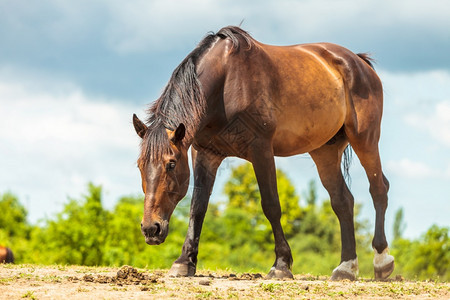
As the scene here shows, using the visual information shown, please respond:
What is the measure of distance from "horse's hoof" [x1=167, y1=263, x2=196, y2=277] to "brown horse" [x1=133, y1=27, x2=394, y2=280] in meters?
0.01

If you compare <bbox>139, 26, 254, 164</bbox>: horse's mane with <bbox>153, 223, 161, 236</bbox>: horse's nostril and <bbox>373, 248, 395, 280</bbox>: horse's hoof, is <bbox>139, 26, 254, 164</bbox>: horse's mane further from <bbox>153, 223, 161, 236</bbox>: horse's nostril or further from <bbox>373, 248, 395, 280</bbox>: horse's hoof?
<bbox>373, 248, 395, 280</bbox>: horse's hoof

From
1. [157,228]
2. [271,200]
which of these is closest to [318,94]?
[271,200]

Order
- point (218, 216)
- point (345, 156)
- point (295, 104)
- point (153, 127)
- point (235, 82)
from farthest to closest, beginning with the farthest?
1. point (218, 216)
2. point (345, 156)
3. point (295, 104)
4. point (235, 82)
5. point (153, 127)

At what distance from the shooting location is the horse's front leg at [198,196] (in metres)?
7.26

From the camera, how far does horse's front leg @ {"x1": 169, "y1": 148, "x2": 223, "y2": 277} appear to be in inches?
286

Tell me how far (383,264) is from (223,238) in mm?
31386

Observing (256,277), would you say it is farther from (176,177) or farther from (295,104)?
(295,104)

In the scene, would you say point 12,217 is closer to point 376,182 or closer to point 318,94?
point 376,182

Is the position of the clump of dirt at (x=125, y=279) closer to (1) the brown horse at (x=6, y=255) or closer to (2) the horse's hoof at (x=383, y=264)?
(2) the horse's hoof at (x=383, y=264)

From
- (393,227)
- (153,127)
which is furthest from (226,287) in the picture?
(393,227)

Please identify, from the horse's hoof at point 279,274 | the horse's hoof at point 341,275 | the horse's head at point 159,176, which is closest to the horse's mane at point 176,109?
the horse's head at point 159,176

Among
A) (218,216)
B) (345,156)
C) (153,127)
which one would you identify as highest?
(218,216)

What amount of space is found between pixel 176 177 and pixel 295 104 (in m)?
2.20

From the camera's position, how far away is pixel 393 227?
165 feet
